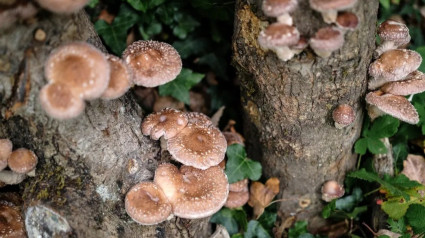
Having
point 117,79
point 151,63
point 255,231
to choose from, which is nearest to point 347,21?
point 151,63

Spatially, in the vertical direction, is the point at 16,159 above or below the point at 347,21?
below

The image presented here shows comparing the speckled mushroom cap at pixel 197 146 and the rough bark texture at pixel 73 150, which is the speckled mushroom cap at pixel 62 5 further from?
the speckled mushroom cap at pixel 197 146

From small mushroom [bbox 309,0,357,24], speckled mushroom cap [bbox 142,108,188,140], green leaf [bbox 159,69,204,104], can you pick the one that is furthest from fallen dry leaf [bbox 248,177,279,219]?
small mushroom [bbox 309,0,357,24]

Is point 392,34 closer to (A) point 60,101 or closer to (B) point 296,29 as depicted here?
(B) point 296,29

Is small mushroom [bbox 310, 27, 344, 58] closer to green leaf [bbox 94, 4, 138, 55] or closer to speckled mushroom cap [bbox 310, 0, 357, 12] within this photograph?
speckled mushroom cap [bbox 310, 0, 357, 12]

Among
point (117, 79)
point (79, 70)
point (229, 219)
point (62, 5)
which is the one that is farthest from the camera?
point (229, 219)

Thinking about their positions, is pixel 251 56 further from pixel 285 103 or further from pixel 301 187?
pixel 301 187

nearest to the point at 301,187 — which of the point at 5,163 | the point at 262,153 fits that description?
the point at 262,153
